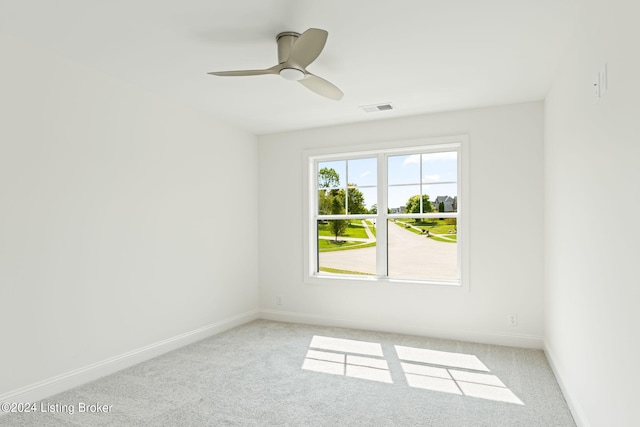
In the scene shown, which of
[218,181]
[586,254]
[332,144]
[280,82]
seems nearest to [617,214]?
[586,254]

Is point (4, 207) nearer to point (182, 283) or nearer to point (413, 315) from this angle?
point (182, 283)

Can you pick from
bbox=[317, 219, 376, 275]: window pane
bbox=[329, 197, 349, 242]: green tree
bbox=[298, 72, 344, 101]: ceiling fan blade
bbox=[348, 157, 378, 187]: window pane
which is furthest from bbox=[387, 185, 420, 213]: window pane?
bbox=[298, 72, 344, 101]: ceiling fan blade

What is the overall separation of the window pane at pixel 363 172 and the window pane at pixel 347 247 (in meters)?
0.48

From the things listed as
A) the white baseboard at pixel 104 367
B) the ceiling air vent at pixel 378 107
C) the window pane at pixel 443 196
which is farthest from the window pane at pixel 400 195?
the white baseboard at pixel 104 367

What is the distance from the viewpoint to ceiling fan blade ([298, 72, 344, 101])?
286cm

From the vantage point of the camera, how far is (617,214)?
172cm

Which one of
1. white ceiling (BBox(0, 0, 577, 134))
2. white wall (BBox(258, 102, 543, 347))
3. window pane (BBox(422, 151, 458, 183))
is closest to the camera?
white ceiling (BBox(0, 0, 577, 134))

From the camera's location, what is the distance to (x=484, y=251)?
4.19m

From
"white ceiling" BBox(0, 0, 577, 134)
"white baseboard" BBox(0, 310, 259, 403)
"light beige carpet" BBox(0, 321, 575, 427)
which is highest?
"white ceiling" BBox(0, 0, 577, 134)

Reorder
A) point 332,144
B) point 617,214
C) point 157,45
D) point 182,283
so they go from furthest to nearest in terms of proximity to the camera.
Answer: point 332,144 < point 182,283 < point 157,45 < point 617,214

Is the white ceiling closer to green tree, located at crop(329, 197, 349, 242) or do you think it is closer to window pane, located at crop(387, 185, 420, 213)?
window pane, located at crop(387, 185, 420, 213)

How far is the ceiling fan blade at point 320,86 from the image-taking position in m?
2.86

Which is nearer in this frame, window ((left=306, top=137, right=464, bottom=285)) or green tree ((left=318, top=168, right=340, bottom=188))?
window ((left=306, top=137, right=464, bottom=285))

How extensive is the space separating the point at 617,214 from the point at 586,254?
63 cm
